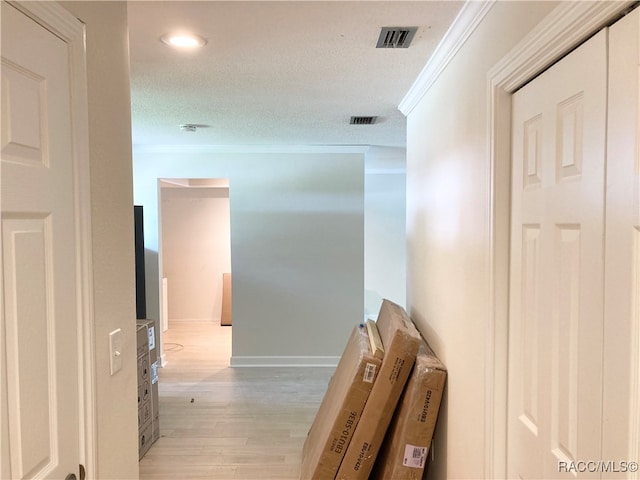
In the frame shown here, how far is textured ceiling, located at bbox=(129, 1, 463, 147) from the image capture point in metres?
1.53

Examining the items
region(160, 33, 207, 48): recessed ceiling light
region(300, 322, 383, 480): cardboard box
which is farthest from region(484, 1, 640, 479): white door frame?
region(160, 33, 207, 48): recessed ceiling light

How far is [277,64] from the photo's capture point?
205 cm

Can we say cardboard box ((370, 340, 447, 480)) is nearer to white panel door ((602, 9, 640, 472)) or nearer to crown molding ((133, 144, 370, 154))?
white panel door ((602, 9, 640, 472))

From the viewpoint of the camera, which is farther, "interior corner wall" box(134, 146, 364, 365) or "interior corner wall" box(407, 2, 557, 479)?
"interior corner wall" box(134, 146, 364, 365)

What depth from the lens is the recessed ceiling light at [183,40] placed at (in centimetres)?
171

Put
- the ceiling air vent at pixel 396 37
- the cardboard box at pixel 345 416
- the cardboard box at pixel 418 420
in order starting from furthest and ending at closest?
the cardboard box at pixel 345 416 → the cardboard box at pixel 418 420 → the ceiling air vent at pixel 396 37

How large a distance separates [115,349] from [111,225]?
0.40m

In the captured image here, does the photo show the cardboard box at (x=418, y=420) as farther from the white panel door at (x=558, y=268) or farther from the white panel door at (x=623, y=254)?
the white panel door at (x=623, y=254)

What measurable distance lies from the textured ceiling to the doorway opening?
3169 mm

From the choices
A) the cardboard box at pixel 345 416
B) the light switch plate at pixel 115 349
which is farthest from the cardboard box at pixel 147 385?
the light switch plate at pixel 115 349

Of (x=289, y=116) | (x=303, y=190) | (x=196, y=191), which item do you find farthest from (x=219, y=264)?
(x=289, y=116)

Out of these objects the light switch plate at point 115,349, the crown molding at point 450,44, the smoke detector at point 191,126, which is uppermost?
the smoke detector at point 191,126

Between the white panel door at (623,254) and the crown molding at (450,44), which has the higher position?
the crown molding at (450,44)

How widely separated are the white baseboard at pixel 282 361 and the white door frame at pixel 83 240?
3.50 m
